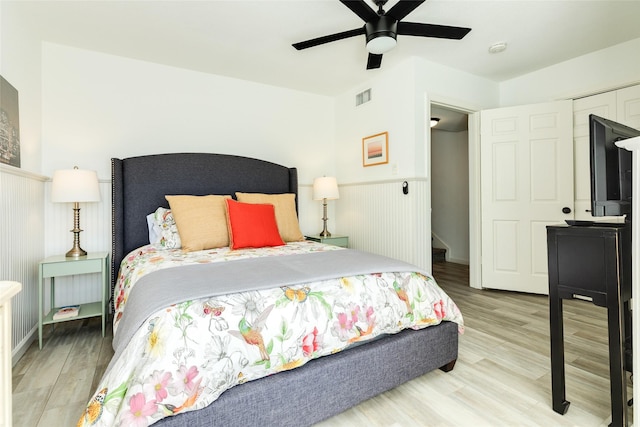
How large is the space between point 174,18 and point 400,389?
292 centimetres

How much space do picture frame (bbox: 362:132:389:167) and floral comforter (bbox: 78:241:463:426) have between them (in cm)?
203

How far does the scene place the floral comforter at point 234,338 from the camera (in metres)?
1.06

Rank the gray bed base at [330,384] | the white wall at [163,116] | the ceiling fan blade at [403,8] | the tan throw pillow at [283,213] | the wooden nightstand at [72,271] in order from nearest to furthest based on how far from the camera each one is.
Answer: the gray bed base at [330,384] < the ceiling fan blade at [403,8] < the wooden nightstand at [72,271] < the white wall at [163,116] < the tan throw pillow at [283,213]

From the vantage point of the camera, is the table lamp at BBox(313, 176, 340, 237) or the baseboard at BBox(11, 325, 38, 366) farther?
the table lamp at BBox(313, 176, 340, 237)

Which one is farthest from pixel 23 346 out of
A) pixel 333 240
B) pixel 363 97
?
pixel 363 97

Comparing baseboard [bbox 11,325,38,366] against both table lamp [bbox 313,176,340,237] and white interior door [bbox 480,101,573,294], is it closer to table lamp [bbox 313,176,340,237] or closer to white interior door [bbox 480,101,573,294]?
table lamp [bbox 313,176,340,237]

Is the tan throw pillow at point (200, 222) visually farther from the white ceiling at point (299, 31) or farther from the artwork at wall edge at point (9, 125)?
the white ceiling at point (299, 31)

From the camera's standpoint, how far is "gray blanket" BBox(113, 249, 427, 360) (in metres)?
1.25

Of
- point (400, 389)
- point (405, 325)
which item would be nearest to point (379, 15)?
point (405, 325)

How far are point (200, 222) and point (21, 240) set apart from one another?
3.88ft

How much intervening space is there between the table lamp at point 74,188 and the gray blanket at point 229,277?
133 centimetres

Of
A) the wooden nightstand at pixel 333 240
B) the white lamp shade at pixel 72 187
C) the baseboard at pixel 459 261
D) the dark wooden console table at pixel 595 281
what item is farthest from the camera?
the baseboard at pixel 459 261

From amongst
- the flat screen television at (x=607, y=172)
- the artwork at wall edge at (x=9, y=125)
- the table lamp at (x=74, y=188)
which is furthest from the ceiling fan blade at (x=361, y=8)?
the table lamp at (x=74, y=188)

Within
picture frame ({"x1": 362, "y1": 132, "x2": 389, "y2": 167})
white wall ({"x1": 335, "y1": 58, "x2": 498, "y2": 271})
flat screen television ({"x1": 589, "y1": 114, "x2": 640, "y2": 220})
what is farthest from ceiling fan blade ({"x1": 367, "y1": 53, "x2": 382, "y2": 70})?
flat screen television ({"x1": 589, "y1": 114, "x2": 640, "y2": 220})
